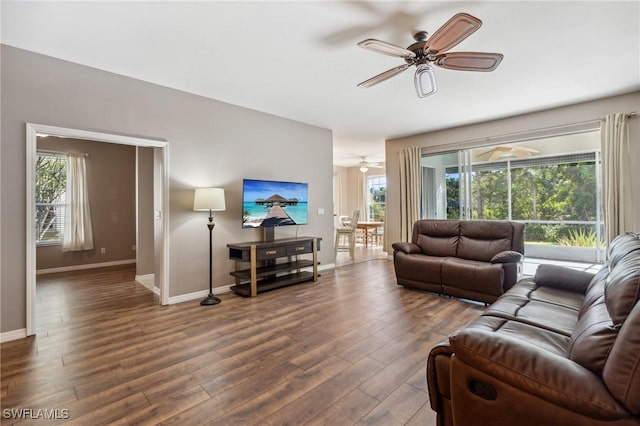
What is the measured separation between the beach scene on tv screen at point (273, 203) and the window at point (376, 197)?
17.8ft

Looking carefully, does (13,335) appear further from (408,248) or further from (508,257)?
(508,257)

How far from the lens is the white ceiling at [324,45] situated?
2281 millimetres

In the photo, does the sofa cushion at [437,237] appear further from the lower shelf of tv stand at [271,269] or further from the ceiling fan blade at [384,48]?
the ceiling fan blade at [384,48]

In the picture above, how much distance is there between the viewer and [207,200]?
3580mm

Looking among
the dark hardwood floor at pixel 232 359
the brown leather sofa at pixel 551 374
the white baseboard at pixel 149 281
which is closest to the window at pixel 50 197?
the white baseboard at pixel 149 281

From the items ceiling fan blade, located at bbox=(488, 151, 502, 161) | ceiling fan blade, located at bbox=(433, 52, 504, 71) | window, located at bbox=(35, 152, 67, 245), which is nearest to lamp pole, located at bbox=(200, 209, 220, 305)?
ceiling fan blade, located at bbox=(433, 52, 504, 71)

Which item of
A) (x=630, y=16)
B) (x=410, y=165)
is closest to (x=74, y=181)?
(x=410, y=165)

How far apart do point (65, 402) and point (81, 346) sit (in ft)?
2.84

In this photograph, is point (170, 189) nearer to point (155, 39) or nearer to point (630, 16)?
point (155, 39)

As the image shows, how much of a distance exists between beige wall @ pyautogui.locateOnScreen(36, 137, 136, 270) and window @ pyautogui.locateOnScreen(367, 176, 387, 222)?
22.7 ft

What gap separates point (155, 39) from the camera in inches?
104

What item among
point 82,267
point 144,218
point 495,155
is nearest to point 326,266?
point 144,218

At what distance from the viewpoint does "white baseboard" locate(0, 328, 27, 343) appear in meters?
2.64

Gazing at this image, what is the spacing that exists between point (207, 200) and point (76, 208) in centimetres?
381
